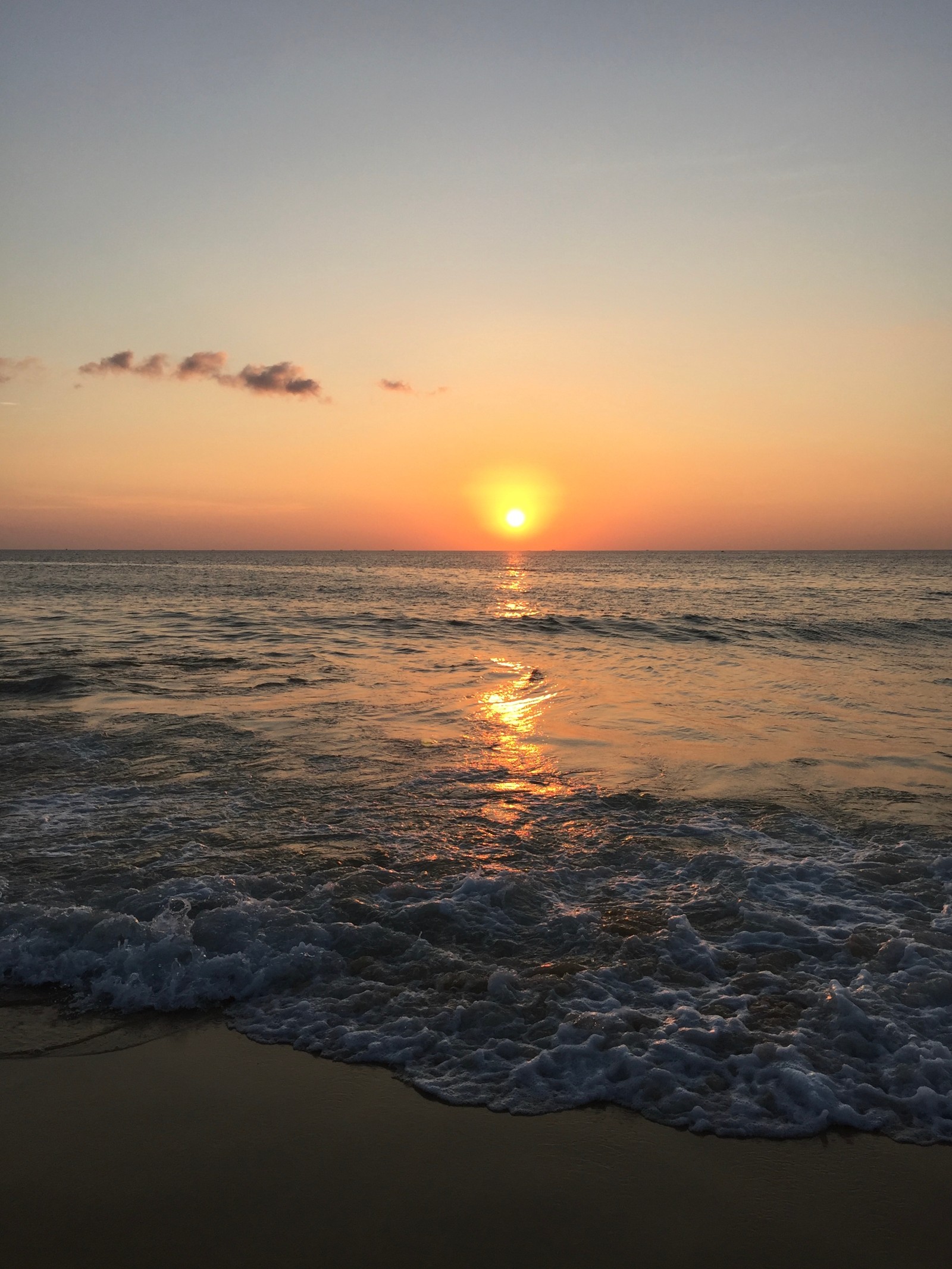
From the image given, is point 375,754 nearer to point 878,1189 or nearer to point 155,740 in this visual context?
point 155,740

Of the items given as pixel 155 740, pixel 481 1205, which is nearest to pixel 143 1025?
pixel 481 1205

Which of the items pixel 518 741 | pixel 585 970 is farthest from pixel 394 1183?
pixel 518 741

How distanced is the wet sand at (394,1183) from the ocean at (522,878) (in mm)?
227

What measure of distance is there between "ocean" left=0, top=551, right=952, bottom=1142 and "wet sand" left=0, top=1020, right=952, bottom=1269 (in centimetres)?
23

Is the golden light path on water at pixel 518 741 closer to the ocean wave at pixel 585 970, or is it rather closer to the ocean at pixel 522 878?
the ocean at pixel 522 878

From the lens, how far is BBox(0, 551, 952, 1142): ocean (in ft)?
13.6

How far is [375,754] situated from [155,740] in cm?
314

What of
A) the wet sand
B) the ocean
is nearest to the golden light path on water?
the ocean

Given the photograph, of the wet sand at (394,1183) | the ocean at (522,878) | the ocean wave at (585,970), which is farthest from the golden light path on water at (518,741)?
the wet sand at (394,1183)

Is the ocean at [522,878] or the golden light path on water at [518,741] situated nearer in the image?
the ocean at [522,878]

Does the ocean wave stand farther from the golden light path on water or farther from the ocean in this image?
the golden light path on water

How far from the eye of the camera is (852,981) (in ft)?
15.7

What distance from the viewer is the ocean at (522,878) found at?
163 inches

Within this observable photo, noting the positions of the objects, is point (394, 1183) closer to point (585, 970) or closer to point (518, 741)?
point (585, 970)
